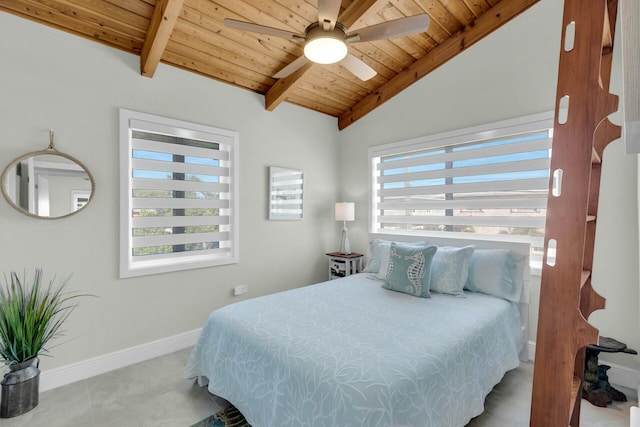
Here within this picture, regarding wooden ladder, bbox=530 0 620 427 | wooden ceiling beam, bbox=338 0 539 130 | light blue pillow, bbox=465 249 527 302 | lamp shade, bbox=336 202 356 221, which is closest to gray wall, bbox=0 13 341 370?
lamp shade, bbox=336 202 356 221

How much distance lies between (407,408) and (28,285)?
2702 millimetres

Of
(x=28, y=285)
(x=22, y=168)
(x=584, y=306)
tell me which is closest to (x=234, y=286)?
(x=28, y=285)

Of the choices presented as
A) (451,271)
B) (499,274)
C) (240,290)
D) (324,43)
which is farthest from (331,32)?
(240,290)

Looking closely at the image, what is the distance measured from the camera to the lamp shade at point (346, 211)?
13.1ft

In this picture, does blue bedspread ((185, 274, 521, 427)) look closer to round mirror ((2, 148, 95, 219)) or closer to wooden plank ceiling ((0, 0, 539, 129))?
round mirror ((2, 148, 95, 219))

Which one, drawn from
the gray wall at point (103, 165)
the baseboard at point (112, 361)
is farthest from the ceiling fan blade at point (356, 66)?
the baseboard at point (112, 361)

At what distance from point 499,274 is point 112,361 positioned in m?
3.32

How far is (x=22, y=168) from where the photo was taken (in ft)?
7.27

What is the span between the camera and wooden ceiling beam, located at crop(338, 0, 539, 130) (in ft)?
9.63

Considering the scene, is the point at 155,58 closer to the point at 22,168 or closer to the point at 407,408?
the point at 22,168

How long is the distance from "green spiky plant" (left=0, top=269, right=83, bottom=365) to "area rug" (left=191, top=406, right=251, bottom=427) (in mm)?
1246

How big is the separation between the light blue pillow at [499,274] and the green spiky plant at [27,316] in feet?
10.7

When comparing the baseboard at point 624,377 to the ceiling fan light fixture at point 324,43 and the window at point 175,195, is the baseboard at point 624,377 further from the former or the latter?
the window at point 175,195

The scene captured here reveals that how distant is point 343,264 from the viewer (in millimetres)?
3957
